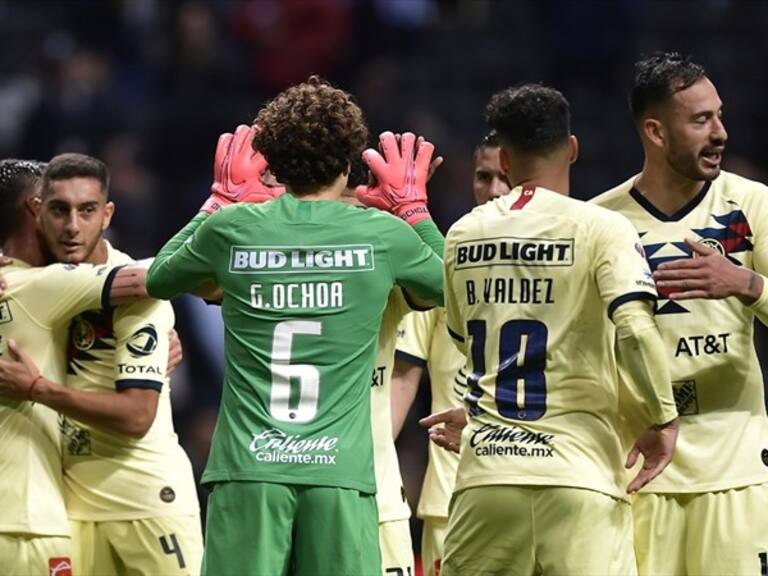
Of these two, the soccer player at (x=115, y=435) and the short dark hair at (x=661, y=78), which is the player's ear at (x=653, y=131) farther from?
the soccer player at (x=115, y=435)

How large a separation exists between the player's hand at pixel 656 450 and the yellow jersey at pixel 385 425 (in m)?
1.36

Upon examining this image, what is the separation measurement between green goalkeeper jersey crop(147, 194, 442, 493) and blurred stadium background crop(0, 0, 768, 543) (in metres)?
7.48

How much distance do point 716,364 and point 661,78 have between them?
4.01ft

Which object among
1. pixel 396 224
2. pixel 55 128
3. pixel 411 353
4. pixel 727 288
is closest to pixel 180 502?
pixel 411 353

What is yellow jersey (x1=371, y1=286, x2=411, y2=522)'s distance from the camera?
23.8 ft

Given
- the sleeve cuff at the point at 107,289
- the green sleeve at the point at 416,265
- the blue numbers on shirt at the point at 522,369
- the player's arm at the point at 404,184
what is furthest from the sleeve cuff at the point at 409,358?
the blue numbers on shirt at the point at 522,369

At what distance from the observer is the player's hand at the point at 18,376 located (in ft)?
23.4

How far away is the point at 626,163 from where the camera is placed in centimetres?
1467

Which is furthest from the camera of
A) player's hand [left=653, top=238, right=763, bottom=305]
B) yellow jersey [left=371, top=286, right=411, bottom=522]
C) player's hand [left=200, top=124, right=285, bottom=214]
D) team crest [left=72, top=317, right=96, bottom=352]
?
team crest [left=72, top=317, right=96, bottom=352]

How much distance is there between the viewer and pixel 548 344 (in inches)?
246

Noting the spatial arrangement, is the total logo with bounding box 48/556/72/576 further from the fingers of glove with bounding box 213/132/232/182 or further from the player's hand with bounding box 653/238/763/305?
the player's hand with bounding box 653/238/763/305

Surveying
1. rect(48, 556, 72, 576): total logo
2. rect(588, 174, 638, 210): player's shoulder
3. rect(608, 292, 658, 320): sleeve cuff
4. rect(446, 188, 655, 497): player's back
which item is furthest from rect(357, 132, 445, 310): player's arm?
rect(48, 556, 72, 576): total logo

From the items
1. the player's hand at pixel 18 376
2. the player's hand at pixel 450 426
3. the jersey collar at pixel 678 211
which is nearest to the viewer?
the player's hand at pixel 450 426

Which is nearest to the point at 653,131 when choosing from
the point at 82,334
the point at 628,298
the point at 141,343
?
the point at 628,298
